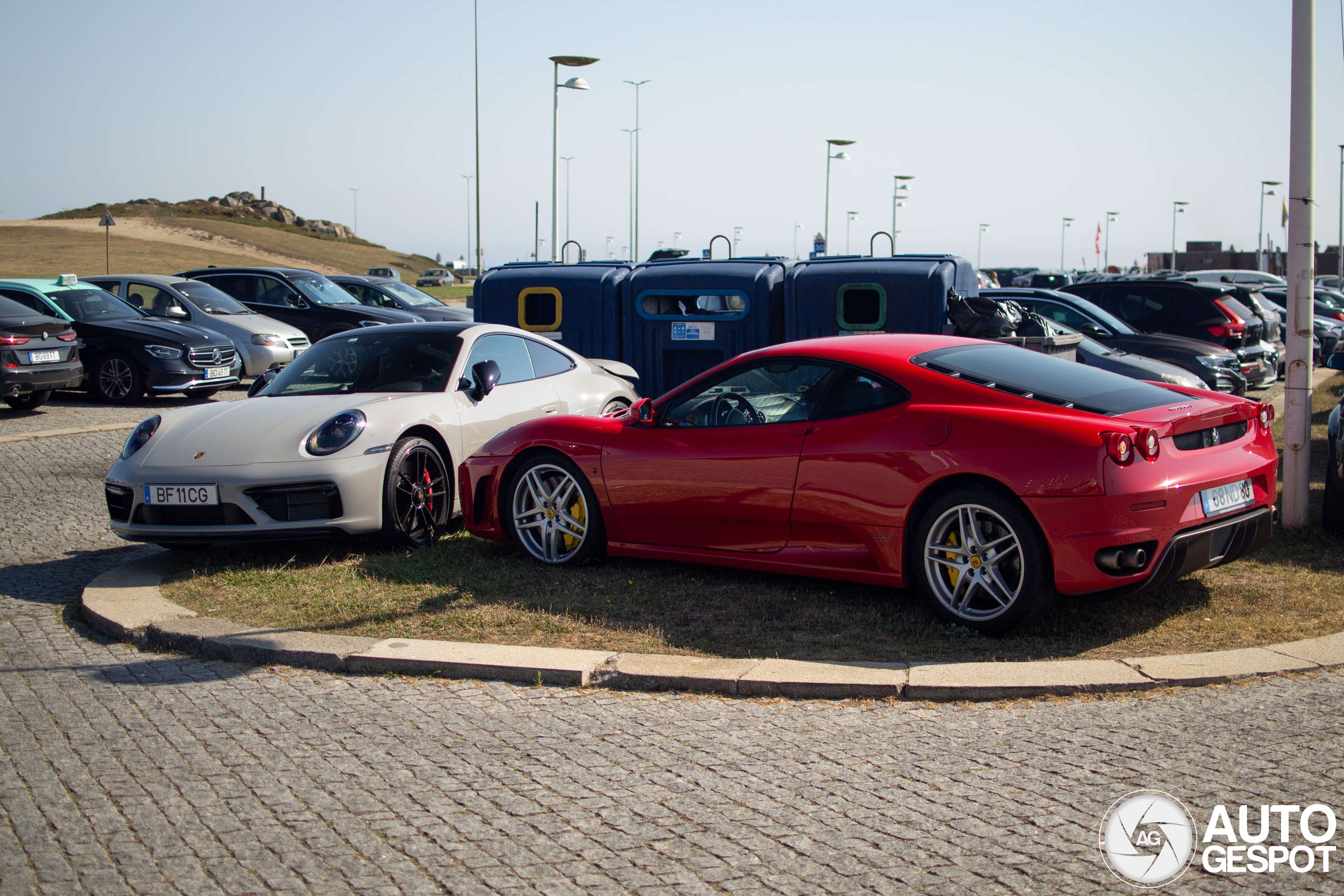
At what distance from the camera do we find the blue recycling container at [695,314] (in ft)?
35.3

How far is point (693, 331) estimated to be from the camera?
11016 millimetres

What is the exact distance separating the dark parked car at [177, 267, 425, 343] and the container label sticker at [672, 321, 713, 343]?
10.4 meters

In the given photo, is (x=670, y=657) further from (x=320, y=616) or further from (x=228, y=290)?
(x=228, y=290)

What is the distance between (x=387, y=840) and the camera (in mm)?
3357

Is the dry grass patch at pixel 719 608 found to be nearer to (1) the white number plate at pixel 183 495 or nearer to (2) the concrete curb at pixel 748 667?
(2) the concrete curb at pixel 748 667

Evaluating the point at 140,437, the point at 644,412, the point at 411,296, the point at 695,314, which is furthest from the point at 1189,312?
the point at 411,296

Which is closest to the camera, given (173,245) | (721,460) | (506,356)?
(721,460)

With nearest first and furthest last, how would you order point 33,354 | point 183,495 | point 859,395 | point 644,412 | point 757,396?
1. point 859,395
2. point 757,396
3. point 644,412
4. point 183,495
5. point 33,354

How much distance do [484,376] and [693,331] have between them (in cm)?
375

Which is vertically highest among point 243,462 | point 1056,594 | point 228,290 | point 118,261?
point 118,261

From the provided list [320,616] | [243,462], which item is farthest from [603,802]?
[243,462]

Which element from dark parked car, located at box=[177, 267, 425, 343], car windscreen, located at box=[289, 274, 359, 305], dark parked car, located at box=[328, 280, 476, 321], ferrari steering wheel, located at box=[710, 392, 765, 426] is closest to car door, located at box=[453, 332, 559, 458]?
ferrari steering wheel, located at box=[710, 392, 765, 426]

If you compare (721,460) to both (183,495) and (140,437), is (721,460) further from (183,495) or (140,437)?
(140,437)

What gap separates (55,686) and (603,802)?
2.66 m
